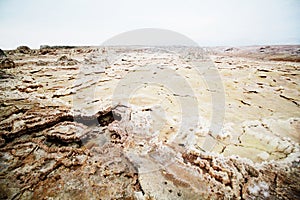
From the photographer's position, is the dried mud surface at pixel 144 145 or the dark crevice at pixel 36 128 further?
the dark crevice at pixel 36 128

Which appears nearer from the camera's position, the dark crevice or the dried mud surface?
the dried mud surface

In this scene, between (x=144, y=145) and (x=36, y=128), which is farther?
(x=36, y=128)

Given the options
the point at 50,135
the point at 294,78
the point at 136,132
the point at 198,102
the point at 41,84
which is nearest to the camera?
the point at 50,135

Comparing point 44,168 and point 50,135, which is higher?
point 50,135

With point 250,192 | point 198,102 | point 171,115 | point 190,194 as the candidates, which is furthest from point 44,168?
point 198,102

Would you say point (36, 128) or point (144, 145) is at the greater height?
point (36, 128)

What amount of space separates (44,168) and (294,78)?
5.46m

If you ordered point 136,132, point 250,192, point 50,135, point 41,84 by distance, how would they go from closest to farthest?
point 250,192 → point 50,135 → point 136,132 → point 41,84

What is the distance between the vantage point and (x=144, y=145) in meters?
2.02

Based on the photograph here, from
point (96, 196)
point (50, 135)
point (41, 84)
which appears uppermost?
point (41, 84)

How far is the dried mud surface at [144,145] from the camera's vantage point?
4.85ft

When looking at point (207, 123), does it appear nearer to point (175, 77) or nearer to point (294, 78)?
point (175, 77)

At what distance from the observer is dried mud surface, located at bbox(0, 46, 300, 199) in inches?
58.2

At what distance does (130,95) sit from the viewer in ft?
10.5
